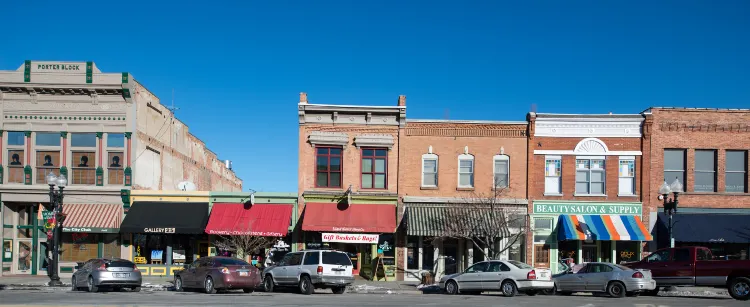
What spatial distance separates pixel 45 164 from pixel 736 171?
32.8m

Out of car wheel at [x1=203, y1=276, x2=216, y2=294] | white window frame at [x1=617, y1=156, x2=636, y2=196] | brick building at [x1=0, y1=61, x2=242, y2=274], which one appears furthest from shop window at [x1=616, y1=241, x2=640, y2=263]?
brick building at [x1=0, y1=61, x2=242, y2=274]

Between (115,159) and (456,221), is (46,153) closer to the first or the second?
(115,159)

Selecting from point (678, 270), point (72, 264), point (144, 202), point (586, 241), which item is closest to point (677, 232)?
point (586, 241)

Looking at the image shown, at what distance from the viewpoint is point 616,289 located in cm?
2655

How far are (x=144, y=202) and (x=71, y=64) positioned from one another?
7.50m

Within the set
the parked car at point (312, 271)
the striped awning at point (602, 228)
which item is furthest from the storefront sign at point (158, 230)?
the striped awning at point (602, 228)

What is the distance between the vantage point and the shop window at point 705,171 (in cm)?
3638

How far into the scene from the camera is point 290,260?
92.0ft

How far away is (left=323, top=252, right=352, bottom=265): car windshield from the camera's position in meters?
27.5

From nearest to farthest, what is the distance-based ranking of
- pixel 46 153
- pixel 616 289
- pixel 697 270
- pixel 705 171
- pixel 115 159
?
pixel 697 270
pixel 616 289
pixel 705 171
pixel 46 153
pixel 115 159

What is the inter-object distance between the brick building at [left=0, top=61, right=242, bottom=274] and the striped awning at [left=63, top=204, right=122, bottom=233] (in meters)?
0.06

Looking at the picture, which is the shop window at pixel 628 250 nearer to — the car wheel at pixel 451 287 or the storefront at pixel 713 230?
the storefront at pixel 713 230

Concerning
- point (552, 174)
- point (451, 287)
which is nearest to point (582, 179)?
point (552, 174)

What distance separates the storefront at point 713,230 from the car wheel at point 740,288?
874 cm
